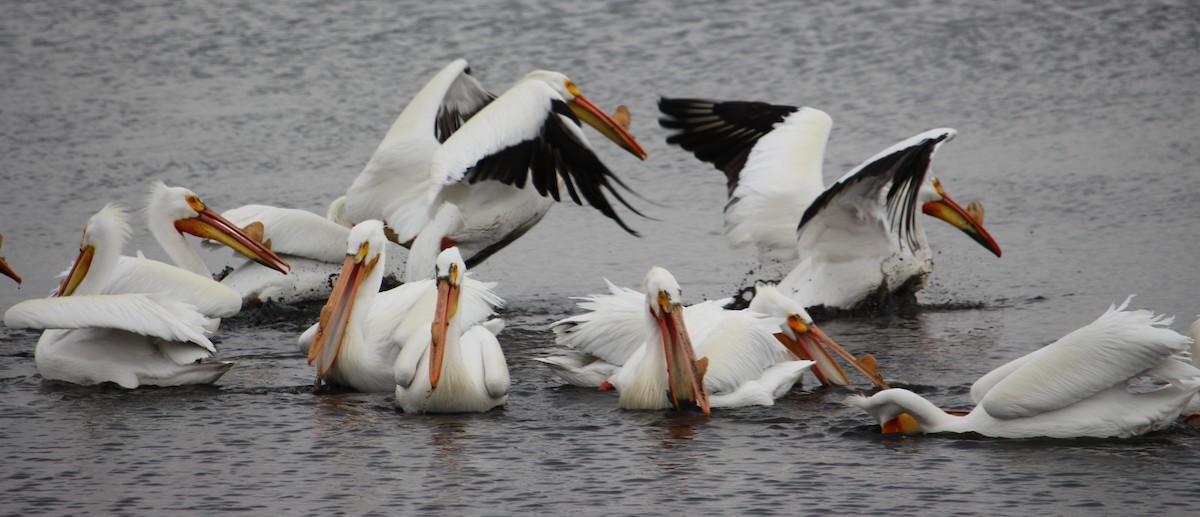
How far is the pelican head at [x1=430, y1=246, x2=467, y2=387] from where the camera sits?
5641 millimetres

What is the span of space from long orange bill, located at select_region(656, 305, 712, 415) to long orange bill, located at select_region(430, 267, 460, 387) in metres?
0.75

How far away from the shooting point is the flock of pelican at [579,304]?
5242mm

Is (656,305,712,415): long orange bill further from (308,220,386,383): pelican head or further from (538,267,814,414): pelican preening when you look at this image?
(308,220,386,383): pelican head

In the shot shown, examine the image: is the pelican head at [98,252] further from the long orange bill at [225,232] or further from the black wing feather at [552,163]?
the black wing feather at [552,163]

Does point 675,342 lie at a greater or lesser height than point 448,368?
greater

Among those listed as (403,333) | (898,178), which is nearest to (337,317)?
(403,333)

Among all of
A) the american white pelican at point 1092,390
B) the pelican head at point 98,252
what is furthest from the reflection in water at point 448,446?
the pelican head at point 98,252

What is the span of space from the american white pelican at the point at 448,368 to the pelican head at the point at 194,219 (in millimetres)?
1747

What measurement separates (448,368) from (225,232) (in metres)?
2.08

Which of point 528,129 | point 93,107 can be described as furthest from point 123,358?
point 93,107

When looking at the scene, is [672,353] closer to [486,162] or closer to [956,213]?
[486,162]

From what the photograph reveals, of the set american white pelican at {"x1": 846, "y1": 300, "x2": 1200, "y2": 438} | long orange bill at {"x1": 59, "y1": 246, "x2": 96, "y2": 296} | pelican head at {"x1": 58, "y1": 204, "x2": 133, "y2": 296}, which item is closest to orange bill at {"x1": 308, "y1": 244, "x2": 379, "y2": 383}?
pelican head at {"x1": 58, "y1": 204, "x2": 133, "y2": 296}

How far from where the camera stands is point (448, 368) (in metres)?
5.72

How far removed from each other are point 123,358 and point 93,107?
719 centimetres
